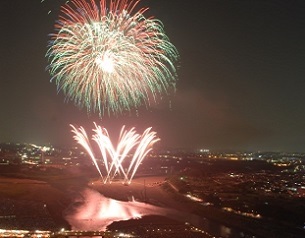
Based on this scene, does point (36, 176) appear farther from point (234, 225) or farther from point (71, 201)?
point (234, 225)

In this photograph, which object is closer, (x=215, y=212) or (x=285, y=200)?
(x=215, y=212)

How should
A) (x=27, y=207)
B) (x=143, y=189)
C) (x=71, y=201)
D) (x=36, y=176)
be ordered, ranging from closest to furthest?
1. (x=27, y=207)
2. (x=71, y=201)
3. (x=143, y=189)
4. (x=36, y=176)

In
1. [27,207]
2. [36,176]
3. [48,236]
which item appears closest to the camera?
[48,236]

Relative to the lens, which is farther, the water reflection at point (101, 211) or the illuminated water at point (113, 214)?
the water reflection at point (101, 211)

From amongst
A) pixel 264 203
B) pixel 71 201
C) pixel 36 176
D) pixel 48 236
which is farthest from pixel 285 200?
pixel 36 176

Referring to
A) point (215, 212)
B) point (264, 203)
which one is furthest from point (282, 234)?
point (264, 203)

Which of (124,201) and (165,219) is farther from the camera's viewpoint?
(124,201)

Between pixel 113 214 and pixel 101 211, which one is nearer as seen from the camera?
pixel 113 214

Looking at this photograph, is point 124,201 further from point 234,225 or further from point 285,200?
point 285,200

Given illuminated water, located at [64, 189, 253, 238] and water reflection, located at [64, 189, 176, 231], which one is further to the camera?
water reflection, located at [64, 189, 176, 231]
